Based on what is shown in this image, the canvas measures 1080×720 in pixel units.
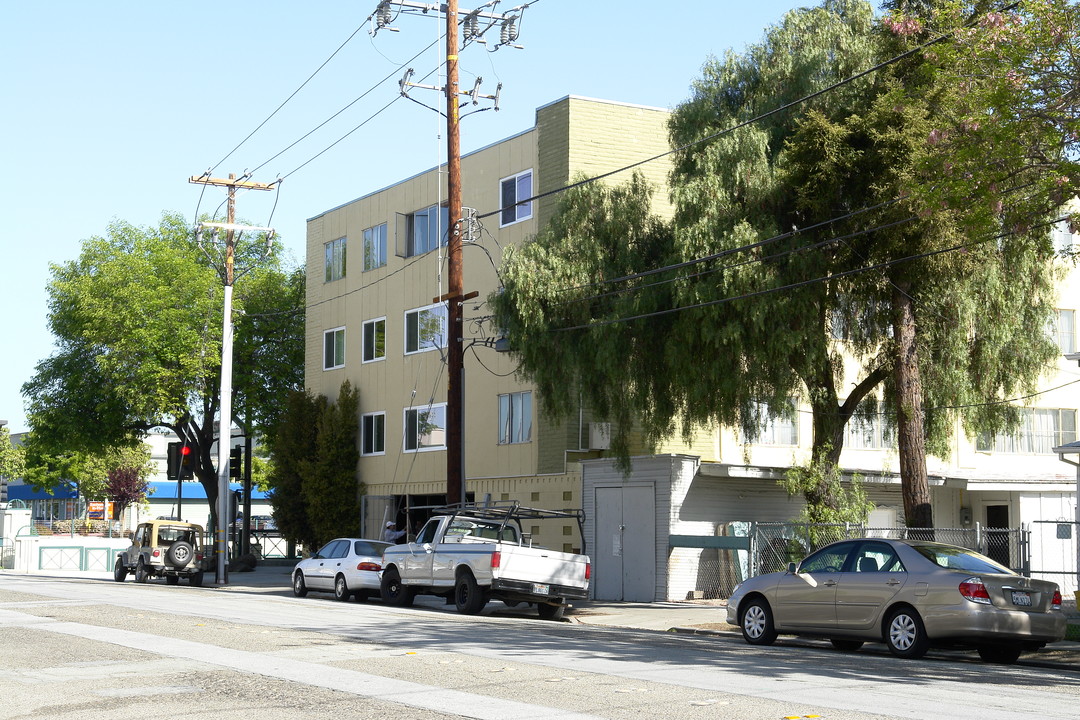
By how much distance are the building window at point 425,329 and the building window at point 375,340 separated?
5.04 feet

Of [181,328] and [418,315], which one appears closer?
[418,315]

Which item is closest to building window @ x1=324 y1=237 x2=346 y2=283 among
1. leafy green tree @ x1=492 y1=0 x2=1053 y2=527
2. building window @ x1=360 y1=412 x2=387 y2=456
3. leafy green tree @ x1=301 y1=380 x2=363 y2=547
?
leafy green tree @ x1=301 y1=380 x2=363 y2=547

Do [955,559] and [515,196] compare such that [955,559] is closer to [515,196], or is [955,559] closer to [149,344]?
[515,196]

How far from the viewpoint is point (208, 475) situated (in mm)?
50781

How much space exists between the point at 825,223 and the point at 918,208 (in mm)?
2981

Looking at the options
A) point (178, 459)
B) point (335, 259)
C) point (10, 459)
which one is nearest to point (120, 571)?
point (178, 459)

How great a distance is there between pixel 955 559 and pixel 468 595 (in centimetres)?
966

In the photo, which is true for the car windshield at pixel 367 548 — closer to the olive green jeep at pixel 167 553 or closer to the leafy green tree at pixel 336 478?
the olive green jeep at pixel 167 553

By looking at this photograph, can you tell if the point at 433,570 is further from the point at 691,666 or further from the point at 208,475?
the point at 208,475

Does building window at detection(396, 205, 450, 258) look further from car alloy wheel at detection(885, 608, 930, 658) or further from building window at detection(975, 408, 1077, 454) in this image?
car alloy wheel at detection(885, 608, 930, 658)

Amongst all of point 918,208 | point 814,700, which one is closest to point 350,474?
point 918,208

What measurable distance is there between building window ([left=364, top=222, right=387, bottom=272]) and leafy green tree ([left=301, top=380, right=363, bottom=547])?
388 cm

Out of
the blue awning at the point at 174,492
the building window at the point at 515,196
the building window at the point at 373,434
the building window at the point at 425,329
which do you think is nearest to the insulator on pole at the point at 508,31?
the building window at the point at 515,196

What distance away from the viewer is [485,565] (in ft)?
72.4
